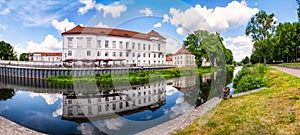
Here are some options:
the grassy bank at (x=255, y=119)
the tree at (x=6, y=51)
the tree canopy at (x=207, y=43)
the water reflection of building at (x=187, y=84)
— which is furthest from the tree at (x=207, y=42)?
the tree at (x=6, y=51)

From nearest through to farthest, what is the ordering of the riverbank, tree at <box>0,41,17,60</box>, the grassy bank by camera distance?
the grassy bank → the riverbank → tree at <box>0,41,17,60</box>

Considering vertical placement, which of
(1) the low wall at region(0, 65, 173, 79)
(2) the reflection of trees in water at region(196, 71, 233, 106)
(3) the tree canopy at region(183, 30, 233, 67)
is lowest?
(2) the reflection of trees in water at region(196, 71, 233, 106)

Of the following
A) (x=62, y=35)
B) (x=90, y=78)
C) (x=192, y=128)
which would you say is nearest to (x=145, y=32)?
(x=192, y=128)

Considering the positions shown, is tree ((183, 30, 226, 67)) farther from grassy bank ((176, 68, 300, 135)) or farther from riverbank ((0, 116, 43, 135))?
riverbank ((0, 116, 43, 135))

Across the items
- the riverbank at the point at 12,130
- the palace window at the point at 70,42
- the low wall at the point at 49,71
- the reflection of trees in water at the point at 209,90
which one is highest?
the palace window at the point at 70,42

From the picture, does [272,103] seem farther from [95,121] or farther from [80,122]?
[80,122]

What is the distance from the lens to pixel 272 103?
Answer: 8.14 m

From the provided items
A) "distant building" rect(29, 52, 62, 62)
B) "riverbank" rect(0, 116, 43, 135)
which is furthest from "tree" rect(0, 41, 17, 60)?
"riverbank" rect(0, 116, 43, 135)

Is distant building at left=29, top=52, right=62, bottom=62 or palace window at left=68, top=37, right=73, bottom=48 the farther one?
distant building at left=29, top=52, right=62, bottom=62

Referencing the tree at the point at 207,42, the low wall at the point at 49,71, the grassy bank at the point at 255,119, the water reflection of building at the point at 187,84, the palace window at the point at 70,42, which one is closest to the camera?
the grassy bank at the point at 255,119

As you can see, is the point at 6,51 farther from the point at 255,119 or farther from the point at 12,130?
the point at 255,119

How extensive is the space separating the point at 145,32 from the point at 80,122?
18.0 feet

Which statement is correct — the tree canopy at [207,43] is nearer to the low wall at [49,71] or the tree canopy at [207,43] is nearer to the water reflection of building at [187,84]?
the water reflection of building at [187,84]

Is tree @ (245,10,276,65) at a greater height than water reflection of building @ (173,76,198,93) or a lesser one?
greater
